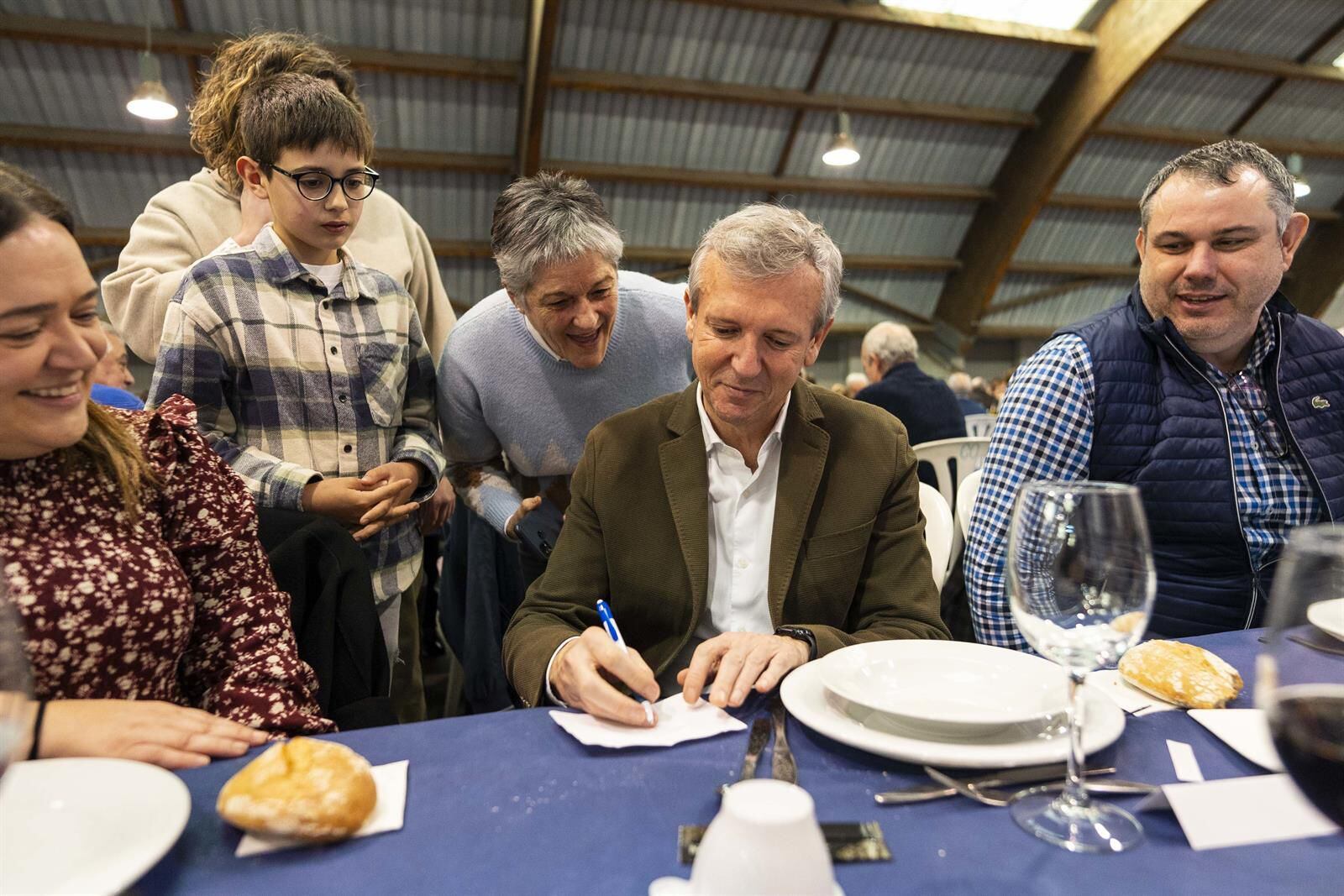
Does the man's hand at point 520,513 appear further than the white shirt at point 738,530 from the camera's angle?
Yes

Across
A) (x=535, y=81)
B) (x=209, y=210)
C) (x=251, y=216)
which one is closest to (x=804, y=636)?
(x=251, y=216)

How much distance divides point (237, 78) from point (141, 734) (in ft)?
4.98

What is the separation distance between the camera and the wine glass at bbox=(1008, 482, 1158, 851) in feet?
2.52

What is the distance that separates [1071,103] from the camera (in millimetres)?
9555

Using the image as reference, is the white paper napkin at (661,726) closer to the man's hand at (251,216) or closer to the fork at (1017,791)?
the fork at (1017,791)

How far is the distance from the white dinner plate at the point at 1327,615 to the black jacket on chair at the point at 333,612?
1.20 m

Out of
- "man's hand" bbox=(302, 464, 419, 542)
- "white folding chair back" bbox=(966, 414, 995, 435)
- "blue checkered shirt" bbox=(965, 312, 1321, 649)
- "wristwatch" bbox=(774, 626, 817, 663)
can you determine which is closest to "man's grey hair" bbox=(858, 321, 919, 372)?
"white folding chair back" bbox=(966, 414, 995, 435)

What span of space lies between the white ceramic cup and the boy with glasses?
1.35 metres

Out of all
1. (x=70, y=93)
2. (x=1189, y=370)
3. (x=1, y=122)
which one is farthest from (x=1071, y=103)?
(x=1, y=122)

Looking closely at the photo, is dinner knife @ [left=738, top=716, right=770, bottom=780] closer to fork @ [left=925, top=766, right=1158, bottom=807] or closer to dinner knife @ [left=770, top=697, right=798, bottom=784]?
dinner knife @ [left=770, top=697, right=798, bottom=784]

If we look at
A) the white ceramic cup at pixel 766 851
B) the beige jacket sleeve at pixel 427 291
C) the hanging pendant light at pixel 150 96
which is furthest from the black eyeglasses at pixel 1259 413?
the hanging pendant light at pixel 150 96

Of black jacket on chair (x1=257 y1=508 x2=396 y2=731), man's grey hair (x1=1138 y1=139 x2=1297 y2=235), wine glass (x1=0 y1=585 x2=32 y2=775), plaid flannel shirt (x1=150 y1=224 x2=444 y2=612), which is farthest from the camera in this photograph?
man's grey hair (x1=1138 y1=139 x2=1297 y2=235)

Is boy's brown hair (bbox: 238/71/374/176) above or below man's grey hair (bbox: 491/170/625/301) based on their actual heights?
above

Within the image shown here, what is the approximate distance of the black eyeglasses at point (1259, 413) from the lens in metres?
1.86
